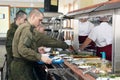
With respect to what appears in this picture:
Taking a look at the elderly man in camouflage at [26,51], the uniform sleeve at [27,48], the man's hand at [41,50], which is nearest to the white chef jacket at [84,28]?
the man's hand at [41,50]

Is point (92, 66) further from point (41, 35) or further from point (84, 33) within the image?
point (84, 33)

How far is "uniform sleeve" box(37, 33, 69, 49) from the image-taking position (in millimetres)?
4820

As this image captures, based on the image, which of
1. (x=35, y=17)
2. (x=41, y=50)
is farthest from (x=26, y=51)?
(x=41, y=50)

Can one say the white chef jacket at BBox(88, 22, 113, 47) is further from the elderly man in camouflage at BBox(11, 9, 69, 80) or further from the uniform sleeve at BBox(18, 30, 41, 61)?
the uniform sleeve at BBox(18, 30, 41, 61)

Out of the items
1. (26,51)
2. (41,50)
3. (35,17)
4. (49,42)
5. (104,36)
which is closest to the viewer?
(26,51)

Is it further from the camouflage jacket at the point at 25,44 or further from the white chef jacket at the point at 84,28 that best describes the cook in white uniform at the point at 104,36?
the white chef jacket at the point at 84,28

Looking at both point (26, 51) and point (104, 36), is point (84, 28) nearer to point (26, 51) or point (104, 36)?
point (104, 36)

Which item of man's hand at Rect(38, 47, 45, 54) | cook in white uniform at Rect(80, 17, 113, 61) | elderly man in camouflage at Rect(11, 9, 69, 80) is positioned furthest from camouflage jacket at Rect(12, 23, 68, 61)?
cook in white uniform at Rect(80, 17, 113, 61)

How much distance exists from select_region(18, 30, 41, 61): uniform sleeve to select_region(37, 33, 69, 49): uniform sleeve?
0.97 metres

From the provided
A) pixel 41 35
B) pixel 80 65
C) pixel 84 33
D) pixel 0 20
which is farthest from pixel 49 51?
pixel 0 20

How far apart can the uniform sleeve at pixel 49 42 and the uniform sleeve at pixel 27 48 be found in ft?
3.20

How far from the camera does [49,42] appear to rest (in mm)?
4973

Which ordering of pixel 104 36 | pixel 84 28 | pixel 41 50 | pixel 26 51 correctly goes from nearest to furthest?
pixel 26 51 < pixel 104 36 < pixel 41 50 < pixel 84 28

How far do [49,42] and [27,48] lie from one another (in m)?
1.20
